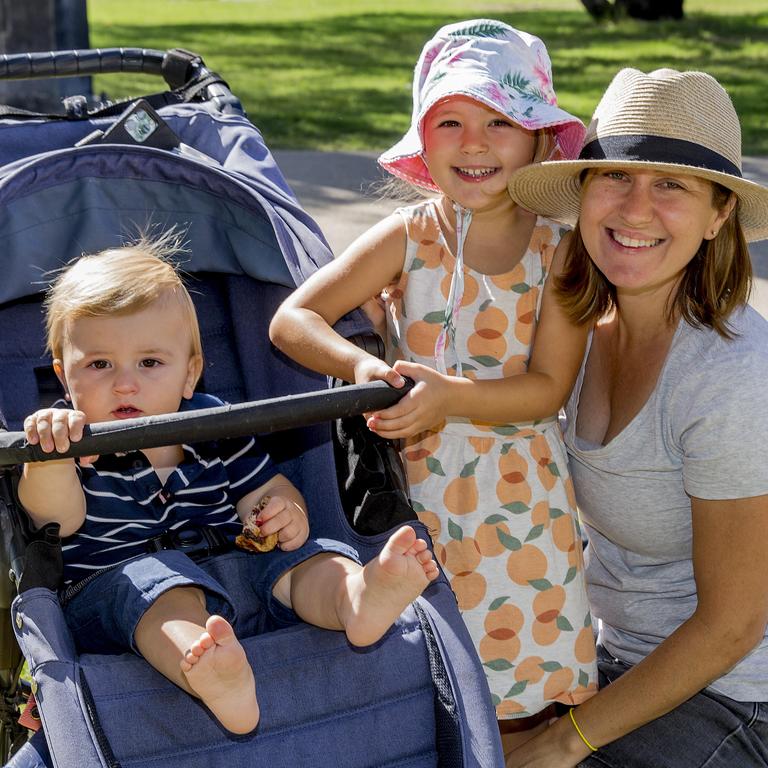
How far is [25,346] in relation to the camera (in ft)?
9.80

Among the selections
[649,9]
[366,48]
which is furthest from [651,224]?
[649,9]

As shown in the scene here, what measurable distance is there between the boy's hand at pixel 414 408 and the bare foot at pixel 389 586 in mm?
254

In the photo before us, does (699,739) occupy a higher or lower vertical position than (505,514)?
lower

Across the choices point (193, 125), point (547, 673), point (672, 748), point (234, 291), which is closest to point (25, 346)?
point (234, 291)

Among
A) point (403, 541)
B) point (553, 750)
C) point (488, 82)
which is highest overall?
point (488, 82)

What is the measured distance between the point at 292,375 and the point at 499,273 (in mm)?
531

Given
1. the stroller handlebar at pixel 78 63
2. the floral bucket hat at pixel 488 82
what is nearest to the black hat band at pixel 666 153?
the floral bucket hat at pixel 488 82

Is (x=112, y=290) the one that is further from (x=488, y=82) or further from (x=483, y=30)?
(x=483, y=30)

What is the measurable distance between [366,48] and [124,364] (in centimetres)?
1196

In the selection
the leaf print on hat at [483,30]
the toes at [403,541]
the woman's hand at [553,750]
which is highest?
the leaf print on hat at [483,30]

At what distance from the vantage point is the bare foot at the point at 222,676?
1.92 meters

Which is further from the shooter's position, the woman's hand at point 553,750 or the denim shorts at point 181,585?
the woman's hand at point 553,750

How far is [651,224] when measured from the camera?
95.2 inches

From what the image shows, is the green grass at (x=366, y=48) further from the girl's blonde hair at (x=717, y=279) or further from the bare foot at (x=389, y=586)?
the bare foot at (x=389, y=586)
